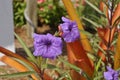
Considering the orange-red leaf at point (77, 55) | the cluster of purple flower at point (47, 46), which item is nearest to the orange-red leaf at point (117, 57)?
the orange-red leaf at point (77, 55)

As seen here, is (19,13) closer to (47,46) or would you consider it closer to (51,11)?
(51,11)

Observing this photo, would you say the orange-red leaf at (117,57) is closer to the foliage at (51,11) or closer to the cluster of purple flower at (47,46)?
the cluster of purple flower at (47,46)

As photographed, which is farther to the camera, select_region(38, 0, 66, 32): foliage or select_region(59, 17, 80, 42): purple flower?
select_region(38, 0, 66, 32): foliage

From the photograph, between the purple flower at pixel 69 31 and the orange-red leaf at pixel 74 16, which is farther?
the orange-red leaf at pixel 74 16

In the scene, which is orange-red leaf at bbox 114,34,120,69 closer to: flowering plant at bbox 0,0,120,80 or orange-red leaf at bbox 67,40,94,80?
flowering plant at bbox 0,0,120,80

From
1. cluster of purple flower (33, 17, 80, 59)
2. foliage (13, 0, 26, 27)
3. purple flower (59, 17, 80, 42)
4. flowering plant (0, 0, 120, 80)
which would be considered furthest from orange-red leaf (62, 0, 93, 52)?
foliage (13, 0, 26, 27)

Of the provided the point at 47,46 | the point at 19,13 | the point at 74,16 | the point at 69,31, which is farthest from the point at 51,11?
the point at 47,46

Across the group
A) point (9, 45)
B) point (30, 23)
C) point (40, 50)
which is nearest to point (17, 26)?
point (30, 23)

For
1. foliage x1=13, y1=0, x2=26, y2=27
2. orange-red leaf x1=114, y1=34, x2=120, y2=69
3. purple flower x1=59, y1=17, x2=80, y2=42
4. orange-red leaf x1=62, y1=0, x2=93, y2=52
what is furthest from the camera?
foliage x1=13, y1=0, x2=26, y2=27

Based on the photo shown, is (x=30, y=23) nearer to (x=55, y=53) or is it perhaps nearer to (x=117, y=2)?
(x=117, y=2)
